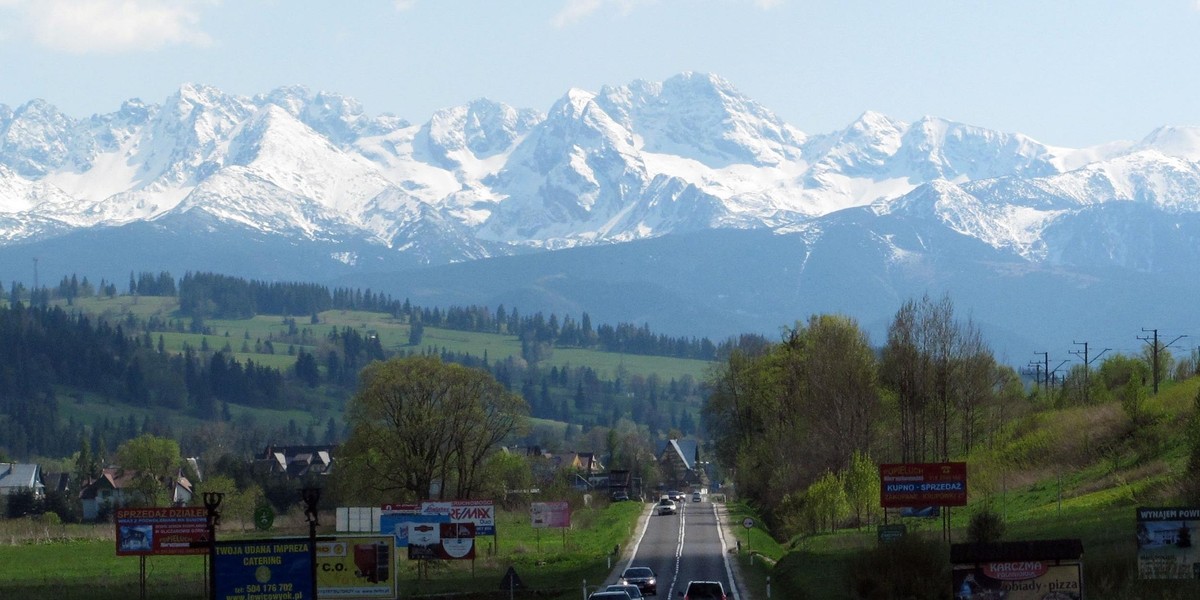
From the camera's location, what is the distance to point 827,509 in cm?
8512

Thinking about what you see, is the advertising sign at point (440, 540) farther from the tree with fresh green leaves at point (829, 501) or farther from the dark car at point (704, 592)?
the tree with fresh green leaves at point (829, 501)

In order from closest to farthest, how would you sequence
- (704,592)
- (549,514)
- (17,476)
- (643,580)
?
(704,592) → (643,580) → (549,514) → (17,476)

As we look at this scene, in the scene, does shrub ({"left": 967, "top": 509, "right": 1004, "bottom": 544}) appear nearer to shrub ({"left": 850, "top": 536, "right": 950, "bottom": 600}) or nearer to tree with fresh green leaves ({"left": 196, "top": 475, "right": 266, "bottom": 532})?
shrub ({"left": 850, "top": 536, "right": 950, "bottom": 600})

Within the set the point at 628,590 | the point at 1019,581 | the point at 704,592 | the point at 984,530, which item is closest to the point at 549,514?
the point at 704,592

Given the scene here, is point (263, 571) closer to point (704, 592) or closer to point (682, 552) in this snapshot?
point (704, 592)

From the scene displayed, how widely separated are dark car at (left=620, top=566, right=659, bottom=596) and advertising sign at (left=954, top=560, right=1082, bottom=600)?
21.7 m

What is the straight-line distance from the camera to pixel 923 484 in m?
65.5

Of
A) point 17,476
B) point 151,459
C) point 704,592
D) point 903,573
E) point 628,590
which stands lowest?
point 17,476

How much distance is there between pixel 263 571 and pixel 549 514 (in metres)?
44.3

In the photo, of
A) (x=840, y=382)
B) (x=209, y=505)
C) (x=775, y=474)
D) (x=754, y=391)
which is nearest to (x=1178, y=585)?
(x=209, y=505)

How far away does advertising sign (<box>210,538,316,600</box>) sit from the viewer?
44281 mm

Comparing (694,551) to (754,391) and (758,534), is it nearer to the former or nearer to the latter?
(758,534)

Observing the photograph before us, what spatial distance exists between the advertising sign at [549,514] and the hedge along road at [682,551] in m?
3.88

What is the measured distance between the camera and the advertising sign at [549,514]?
86.7 meters
